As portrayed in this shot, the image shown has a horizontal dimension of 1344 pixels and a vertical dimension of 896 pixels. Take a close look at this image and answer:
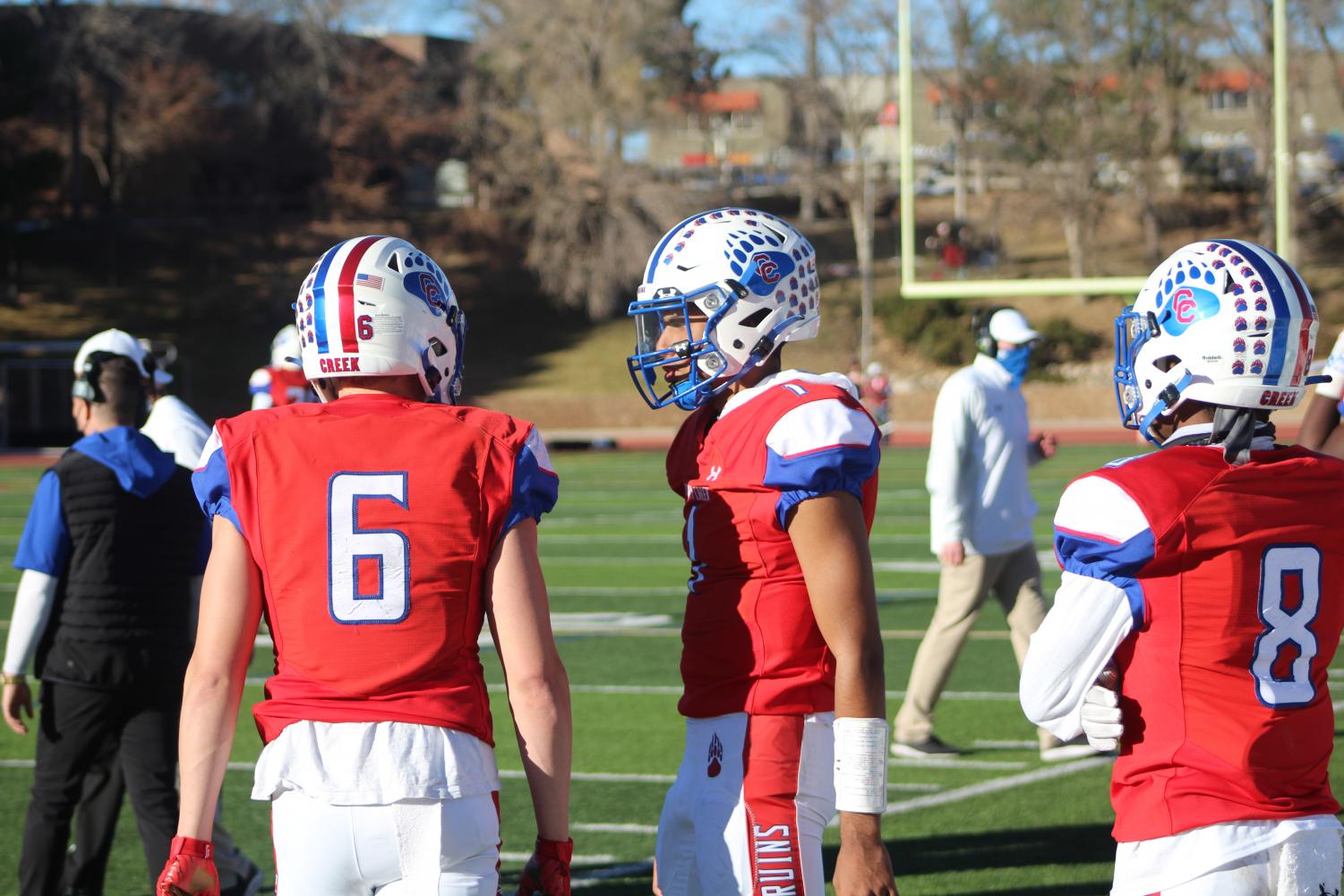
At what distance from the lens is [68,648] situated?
5.04m

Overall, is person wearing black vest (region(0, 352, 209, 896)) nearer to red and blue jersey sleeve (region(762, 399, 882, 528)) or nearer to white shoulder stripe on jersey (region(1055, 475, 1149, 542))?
red and blue jersey sleeve (region(762, 399, 882, 528))

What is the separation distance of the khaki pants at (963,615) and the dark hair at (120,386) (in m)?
3.56

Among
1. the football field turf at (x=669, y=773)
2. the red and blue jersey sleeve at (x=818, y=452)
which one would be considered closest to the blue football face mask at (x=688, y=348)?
the red and blue jersey sleeve at (x=818, y=452)

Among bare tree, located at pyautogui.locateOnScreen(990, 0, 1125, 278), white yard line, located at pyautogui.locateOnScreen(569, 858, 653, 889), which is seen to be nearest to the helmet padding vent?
white yard line, located at pyautogui.locateOnScreen(569, 858, 653, 889)

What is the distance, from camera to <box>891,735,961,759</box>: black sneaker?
7.21 meters

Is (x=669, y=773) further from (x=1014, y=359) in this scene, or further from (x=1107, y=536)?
(x=1107, y=536)

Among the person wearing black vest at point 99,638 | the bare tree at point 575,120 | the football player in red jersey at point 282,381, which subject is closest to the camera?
the person wearing black vest at point 99,638

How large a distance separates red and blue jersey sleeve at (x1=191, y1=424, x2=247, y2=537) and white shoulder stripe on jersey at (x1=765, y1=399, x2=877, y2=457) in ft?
3.16

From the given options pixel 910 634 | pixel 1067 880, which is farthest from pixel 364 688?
pixel 910 634

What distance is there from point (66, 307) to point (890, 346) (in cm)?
2261

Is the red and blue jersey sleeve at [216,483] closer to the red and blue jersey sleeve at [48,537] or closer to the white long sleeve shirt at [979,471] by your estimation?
the red and blue jersey sleeve at [48,537]

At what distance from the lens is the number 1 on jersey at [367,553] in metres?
2.78

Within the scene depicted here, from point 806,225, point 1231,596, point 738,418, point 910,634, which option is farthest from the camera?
point 806,225

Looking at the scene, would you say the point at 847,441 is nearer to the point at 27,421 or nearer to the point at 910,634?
the point at 910,634
